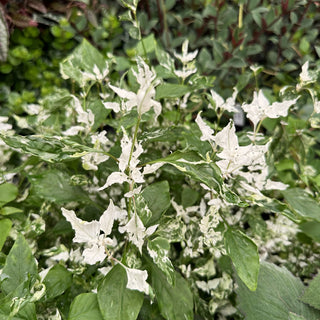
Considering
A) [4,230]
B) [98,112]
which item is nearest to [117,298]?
[4,230]

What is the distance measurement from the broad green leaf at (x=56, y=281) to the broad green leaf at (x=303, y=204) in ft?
1.56

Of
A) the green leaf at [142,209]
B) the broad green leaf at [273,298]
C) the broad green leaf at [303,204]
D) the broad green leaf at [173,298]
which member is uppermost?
the green leaf at [142,209]

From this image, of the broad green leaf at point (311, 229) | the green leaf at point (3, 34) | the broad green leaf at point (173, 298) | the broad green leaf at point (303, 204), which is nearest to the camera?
the broad green leaf at point (173, 298)

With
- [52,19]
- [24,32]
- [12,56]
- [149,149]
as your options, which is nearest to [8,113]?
[12,56]

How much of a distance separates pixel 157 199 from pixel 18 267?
0.27 meters

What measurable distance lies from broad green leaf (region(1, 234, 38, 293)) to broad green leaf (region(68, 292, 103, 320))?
3.7 inches

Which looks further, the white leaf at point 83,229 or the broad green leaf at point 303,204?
the broad green leaf at point 303,204

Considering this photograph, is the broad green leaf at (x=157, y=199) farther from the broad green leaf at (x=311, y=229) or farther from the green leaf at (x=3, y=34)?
the green leaf at (x=3, y=34)

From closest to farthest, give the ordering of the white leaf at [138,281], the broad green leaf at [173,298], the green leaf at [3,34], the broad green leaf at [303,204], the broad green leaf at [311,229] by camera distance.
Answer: the white leaf at [138,281] < the broad green leaf at [173,298] < the broad green leaf at [303,204] < the broad green leaf at [311,229] < the green leaf at [3,34]

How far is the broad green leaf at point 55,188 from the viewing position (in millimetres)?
707

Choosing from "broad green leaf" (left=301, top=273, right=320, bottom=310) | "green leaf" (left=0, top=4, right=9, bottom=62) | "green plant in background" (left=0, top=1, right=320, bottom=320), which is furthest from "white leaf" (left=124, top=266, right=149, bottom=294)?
"green leaf" (left=0, top=4, right=9, bottom=62)

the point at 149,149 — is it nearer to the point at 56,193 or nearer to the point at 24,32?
the point at 56,193

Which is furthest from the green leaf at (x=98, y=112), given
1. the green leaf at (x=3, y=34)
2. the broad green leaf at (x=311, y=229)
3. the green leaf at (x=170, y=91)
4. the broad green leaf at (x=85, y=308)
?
the green leaf at (x=3, y=34)

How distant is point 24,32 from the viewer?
1.37m
